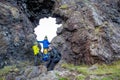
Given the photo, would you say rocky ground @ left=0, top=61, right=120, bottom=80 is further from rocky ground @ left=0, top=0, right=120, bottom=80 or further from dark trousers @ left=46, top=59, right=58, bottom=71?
dark trousers @ left=46, top=59, right=58, bottom=71

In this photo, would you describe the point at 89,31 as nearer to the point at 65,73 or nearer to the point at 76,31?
the point at 76,31

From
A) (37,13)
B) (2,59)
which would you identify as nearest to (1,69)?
(2,59)

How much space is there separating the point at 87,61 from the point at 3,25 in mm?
8442

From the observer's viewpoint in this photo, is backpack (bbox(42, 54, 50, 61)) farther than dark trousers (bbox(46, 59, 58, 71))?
Yes

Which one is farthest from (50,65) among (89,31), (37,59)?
(89,31)

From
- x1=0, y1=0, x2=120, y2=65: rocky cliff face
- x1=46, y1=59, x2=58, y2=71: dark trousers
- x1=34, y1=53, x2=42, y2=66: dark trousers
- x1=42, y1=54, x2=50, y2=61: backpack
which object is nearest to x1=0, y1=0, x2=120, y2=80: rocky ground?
x1=0, y1=0, x2=120, y2=65: rocky cliff face

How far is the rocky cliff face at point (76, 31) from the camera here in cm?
1942

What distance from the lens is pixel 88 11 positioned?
21906 mm

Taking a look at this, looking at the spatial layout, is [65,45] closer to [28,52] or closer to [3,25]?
[28,52]

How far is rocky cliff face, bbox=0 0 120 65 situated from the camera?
19.4 m

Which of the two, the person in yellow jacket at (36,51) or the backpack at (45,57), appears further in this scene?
the person in yellow jacket at (36,51)

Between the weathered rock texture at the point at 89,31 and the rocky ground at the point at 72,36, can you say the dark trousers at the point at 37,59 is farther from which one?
the weathered rock texture at the point at 89,31

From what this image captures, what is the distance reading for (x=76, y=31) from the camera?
21.0m

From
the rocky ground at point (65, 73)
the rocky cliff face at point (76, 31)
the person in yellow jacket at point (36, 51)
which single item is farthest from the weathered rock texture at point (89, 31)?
the person in yellow jacket at point (36, 51)
